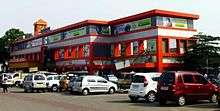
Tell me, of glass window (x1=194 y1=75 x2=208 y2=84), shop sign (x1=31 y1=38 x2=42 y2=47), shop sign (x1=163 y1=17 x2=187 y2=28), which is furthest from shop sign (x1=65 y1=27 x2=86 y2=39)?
glass window (x1=194 y1=75 x2=208 y2=84)

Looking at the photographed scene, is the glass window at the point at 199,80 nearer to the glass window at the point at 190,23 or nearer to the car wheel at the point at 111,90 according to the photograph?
the car wheel at the point at 111,90

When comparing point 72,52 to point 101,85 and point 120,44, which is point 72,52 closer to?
point 120,44

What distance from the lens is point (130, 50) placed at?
175 ft

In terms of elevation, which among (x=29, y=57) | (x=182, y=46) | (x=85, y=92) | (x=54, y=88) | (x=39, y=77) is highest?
(x=29, y=57)

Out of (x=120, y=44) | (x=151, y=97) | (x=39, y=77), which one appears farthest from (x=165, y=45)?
(x=151, y=97)

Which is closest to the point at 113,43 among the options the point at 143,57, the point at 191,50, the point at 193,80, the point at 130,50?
the point at 130,50

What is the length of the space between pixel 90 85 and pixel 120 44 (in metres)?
23.6

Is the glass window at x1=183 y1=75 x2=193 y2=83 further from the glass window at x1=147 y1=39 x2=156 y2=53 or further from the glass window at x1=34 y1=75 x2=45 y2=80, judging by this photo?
the glass window at x1=147 y1=39 x2=156 y2=53

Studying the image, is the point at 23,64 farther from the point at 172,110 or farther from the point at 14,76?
the point at 172,110

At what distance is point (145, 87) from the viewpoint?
2297 cm

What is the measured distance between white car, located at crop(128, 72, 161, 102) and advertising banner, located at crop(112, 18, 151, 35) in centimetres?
2565

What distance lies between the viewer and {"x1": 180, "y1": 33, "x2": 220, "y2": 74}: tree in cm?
4581

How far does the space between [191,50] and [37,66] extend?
31388mm

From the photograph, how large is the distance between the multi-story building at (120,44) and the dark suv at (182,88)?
86.9 feet
